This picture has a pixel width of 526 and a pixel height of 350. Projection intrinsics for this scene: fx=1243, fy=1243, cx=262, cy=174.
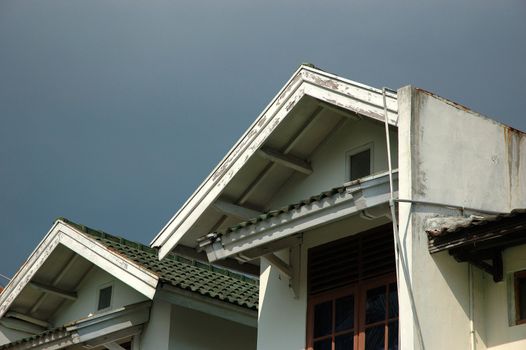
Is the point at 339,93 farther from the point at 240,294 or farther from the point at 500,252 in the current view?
the point at 240,294

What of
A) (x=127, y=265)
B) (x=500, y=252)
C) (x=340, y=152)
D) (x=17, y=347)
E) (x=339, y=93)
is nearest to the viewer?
(x=500, y=252)

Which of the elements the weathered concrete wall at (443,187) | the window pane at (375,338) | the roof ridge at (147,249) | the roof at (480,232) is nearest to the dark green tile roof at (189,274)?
the roof ridge at (147,249)

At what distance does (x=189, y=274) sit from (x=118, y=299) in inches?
54.1

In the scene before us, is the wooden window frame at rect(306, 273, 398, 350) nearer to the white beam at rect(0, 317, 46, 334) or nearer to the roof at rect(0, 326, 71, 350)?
the roof at rect(0, 326, 71, 350)

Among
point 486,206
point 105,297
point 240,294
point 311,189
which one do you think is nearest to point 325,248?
point 311,189

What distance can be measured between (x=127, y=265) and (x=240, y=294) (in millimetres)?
1978

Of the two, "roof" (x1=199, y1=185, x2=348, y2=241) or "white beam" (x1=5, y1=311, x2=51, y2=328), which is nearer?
"roof" (x1=199, y1=185, x2=348, y2=241)

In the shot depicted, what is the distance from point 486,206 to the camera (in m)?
14.9

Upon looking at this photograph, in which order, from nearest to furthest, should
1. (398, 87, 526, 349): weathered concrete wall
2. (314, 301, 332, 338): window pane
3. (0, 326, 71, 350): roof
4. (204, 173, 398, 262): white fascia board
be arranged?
1. (398, 87, 526, 349): weathered concrete wall
2. (204, 173, 398, 262): white fascia board
3. (314, 301, 332, 338): window pane
4. (0, 326, 71, 350): roof

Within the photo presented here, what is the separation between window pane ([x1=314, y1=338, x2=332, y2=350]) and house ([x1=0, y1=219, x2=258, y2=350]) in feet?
11.5

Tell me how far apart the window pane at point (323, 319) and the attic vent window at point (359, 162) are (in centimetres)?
182

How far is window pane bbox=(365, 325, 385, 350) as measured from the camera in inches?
586

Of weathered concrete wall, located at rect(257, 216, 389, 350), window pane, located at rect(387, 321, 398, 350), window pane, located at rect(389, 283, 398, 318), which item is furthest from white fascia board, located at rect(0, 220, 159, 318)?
window pane, located at rect(387, 321, 398, 350)

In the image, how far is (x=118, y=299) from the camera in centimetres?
2078
